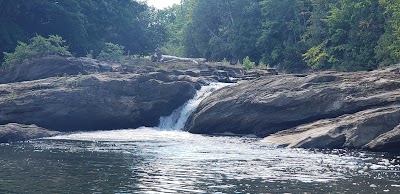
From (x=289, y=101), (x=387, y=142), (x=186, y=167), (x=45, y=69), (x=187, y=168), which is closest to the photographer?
(x=187, y=168)

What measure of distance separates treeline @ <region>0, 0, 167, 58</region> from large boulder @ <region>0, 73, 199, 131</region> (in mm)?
18575

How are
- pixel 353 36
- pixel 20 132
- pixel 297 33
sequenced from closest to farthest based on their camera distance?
pixel 20 132 → pixel 353 36 → pixel 297 33

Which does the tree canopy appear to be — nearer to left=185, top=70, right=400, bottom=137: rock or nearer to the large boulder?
left=185, top=70, right=400, bottom=137: rock

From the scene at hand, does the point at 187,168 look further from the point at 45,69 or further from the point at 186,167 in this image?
the point at 45,69

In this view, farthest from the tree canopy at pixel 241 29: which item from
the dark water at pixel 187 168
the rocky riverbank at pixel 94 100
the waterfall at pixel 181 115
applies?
the dark water at pixel 187 168

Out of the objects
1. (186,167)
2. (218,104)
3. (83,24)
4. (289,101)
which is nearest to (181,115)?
(218,104)

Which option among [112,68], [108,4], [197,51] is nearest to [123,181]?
[112,68]

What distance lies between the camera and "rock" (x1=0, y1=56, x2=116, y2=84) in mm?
48438

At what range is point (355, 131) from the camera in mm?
31453

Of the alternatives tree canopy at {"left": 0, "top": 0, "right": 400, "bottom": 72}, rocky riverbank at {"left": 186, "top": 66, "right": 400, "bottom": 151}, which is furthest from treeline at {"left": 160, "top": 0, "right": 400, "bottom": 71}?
rocky riverbank at {"left": 186, "top": 66, "right": 400, "bottom": 151}

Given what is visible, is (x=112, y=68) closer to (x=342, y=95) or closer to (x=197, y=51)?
(x=342, y=95)

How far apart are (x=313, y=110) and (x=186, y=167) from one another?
41.5ft

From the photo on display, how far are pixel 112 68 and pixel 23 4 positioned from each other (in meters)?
16.0

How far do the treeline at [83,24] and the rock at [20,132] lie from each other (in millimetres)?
22911
